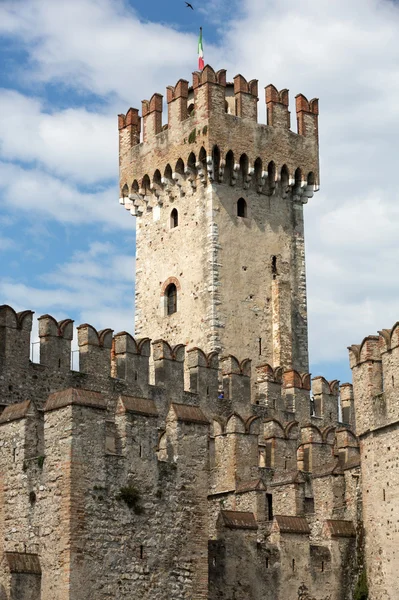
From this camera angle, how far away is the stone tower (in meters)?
42.2

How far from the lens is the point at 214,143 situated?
141ft

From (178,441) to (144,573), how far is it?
2.54 metres

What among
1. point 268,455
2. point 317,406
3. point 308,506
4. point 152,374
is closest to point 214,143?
point 152,374

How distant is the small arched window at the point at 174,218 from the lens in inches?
1736

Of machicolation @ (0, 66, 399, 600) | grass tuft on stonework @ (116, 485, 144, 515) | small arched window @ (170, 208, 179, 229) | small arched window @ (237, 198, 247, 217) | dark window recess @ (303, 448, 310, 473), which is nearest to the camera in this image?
machicolation @ (0, 66, 399, 600)

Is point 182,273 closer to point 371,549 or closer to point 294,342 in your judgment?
point 294,342

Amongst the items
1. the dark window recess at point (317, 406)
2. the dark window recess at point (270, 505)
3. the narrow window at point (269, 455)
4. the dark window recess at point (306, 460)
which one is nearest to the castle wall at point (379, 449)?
the dark window recess at point (270, 505)

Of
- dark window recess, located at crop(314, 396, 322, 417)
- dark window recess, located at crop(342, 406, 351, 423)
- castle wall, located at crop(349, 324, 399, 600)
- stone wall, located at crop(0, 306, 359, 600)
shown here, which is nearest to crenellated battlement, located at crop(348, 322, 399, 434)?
castle wall, located at crop(349, 324, 399, 600)

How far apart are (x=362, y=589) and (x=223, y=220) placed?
17.8 metres

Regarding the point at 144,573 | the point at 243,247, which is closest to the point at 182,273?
the point at 243,247

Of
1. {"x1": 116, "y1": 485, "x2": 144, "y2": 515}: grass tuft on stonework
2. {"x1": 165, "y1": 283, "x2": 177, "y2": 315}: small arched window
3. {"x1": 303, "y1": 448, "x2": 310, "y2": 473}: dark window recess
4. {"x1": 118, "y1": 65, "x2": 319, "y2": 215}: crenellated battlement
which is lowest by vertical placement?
A: {"x1": 116, "y1": 485, "x2": 144, "y2": 515}: grass tuft on stonework

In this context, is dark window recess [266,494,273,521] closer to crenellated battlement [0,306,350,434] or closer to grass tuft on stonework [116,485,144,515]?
crenellated battlement [0,306,350,434]

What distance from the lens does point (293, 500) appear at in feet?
96.4

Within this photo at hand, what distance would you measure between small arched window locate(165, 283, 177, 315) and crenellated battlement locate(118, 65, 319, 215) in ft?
10.6
